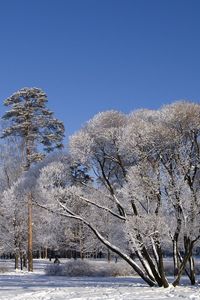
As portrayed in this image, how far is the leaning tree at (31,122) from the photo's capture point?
115 ft

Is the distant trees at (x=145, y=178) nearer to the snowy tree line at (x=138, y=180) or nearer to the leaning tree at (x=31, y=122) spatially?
the snowy tree line at (x=138, y=180)

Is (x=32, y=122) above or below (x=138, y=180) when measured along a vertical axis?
above

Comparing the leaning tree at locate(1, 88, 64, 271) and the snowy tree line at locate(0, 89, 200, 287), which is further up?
the leaning tree at locate(1, 88, 64, 271)

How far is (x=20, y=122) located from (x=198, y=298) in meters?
25.5

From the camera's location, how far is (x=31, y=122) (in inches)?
1409

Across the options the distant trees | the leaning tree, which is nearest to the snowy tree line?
the distant trees

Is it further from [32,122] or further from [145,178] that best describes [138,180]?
[32,122]

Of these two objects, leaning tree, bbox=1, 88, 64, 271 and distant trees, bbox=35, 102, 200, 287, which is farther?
leaning tree, bbox=1, 88, 64, 271

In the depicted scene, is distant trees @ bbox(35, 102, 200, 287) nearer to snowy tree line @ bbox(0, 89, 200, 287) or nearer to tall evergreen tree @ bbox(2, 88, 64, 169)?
snowy tree line @ bbox(0, 89, 200, 287)

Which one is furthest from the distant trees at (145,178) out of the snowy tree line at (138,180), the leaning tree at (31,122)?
the leaning tree at (31,122)

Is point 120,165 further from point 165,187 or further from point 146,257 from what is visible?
point 146,257

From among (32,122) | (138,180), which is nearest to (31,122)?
(32,122)

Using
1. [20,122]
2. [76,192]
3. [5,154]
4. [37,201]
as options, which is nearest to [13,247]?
[5,154]

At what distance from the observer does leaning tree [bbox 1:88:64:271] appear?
35.1 metres
